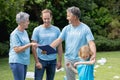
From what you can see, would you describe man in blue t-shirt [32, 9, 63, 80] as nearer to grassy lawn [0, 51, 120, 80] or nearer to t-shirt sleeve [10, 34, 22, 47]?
t-shirt sleeve [10, 34, 22, 47]

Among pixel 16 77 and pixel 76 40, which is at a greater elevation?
pixel 76 40

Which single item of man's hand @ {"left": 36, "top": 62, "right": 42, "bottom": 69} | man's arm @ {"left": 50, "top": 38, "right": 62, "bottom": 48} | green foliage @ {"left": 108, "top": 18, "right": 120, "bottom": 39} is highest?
man's arm @ {"left": 50, "top": 38, "right": 62, "bottom": 48}

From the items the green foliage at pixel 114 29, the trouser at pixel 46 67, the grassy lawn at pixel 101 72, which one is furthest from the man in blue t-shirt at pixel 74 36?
the green foliage at pixel 114 29

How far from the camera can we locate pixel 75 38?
6.30m

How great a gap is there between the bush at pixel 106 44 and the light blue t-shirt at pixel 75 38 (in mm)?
12901

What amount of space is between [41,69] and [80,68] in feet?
3.20

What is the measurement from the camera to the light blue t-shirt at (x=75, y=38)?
6.27m

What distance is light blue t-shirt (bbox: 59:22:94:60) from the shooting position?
627 cm

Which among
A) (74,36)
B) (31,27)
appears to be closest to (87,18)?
(31,27)

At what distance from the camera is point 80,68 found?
19.9 ft

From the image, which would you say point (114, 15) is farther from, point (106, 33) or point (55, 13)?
point (55, 13)

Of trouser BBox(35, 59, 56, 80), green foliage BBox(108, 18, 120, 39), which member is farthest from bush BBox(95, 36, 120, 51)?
trouser BBox(35, 59, 56, 80)

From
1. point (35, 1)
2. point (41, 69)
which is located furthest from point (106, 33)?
point (41, 69)

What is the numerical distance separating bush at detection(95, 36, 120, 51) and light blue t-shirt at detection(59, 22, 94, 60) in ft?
42.3
